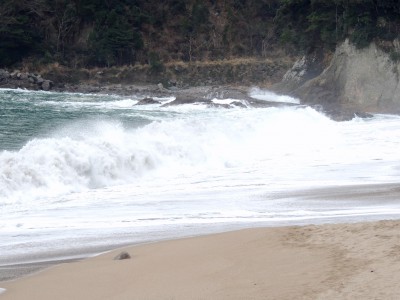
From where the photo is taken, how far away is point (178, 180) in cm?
1709

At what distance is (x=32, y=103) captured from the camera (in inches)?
1635

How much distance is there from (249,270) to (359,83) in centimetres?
3312

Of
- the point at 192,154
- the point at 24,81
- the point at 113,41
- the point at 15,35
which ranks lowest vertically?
the point at 24,81

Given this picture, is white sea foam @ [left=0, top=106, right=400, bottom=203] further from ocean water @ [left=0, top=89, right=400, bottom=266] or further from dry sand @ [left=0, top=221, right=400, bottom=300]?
dry sand @ [left=0, top=221, right=400, bottom=300]

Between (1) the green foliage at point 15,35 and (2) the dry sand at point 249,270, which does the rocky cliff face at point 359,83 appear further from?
(1) the green foliage at point 15,35

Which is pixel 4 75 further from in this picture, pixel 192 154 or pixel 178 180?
pixel 178 180

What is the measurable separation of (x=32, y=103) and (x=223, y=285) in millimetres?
35800

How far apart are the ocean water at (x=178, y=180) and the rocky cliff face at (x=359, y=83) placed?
8605mm

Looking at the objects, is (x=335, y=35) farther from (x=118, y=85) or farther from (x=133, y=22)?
(x=133, y=22)

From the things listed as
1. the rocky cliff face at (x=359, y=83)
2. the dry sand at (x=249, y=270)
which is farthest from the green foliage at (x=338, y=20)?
the dry sand at (x=249, y=270)

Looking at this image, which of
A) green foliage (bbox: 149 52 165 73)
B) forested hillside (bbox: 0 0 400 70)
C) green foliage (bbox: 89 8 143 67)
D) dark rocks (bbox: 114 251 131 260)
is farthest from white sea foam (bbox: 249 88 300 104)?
dark rocks (bbox: 114 251 131 260)

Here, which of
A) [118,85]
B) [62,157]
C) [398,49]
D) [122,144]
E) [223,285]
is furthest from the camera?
[118,85]

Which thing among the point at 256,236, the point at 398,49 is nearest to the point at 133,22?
the point at 398,49

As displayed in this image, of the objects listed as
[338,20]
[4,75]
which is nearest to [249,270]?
[338,20]
